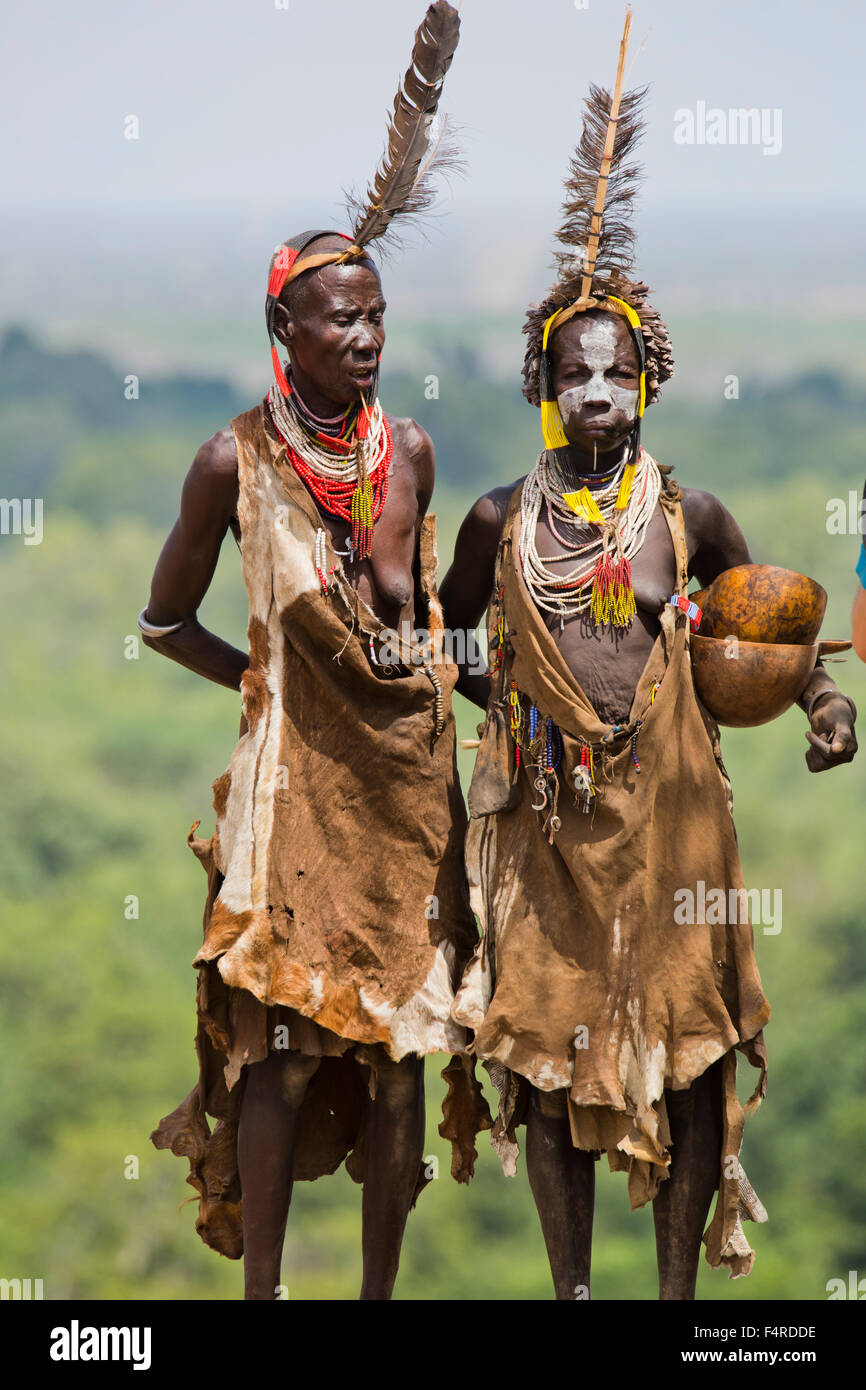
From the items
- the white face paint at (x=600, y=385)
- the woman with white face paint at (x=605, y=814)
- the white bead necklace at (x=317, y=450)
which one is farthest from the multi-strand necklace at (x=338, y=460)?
the white face paint at (x=600, y=385)

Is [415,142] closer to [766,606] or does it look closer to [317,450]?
[317,450]

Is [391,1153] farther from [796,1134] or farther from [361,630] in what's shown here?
[796,1134]

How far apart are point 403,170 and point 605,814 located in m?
1.52

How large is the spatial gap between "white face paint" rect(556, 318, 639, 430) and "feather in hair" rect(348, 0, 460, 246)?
50 centimetres

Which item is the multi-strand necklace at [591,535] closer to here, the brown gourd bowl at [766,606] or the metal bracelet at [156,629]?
the brown gourd bowl at [766,606]

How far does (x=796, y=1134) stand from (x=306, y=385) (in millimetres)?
4518

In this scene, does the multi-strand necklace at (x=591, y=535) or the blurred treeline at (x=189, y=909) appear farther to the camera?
the blurred treeline at (x=189, y=909)

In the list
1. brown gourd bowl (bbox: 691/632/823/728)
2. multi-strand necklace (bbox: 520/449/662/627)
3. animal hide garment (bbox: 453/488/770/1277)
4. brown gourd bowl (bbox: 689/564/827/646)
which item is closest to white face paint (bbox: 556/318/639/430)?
multi-strand necklace (bbox: 520/449/662/627)

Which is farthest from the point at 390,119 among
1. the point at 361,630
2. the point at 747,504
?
the point at 747,504

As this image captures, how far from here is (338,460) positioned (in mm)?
4105

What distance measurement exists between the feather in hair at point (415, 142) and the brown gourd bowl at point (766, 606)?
112 cm

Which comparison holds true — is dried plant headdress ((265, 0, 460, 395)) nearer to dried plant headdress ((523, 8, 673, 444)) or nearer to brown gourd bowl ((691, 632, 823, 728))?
dried plant headdress ((523, 8, 673, 444))

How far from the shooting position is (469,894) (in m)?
4.23

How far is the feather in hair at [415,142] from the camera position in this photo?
3924mm
